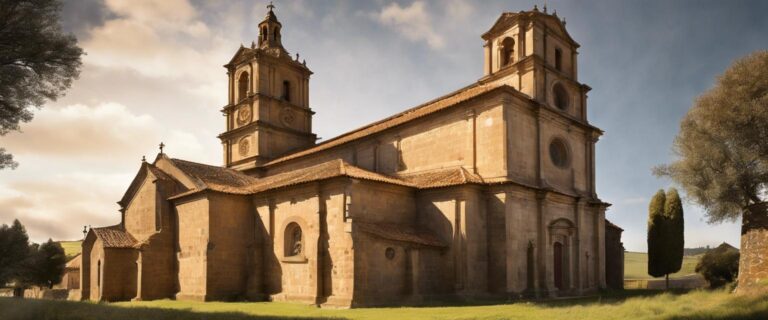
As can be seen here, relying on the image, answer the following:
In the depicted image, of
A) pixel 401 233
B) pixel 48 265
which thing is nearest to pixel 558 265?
pixel 401 233

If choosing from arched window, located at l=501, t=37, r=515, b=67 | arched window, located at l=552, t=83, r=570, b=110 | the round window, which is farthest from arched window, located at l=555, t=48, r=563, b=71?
the round window

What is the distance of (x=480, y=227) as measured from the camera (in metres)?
24.9

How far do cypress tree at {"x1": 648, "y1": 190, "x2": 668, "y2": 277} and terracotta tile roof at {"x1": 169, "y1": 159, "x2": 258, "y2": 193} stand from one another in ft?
87.4

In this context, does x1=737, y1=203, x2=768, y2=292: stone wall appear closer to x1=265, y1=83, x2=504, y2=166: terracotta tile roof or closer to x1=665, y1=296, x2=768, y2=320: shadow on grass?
x1=665, y1=296, x2=768, y2=320: shadow on grass

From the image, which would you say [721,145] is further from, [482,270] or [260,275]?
[260,275]

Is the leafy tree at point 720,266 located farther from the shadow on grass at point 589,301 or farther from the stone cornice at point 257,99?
the stone cornice at point 257,99

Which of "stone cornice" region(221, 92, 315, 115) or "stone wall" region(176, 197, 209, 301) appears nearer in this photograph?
"stone wall" region(176, 197, 209, 301)

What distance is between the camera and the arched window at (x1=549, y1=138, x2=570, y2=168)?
29222 millimetres

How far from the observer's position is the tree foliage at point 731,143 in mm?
23438

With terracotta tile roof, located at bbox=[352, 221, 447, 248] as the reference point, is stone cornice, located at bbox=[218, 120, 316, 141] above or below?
above

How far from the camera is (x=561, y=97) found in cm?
3078

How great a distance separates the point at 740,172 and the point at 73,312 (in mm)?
27461

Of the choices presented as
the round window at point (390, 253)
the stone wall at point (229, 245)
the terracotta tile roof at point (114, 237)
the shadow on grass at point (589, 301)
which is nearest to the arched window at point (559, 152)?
the shadow on grass at point (589, 301)

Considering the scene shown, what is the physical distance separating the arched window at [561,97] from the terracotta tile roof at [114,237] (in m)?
26.0
